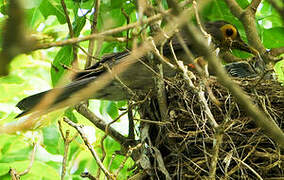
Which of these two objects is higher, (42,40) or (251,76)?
(42,40)

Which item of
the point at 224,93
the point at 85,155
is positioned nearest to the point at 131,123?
the point at 224,93

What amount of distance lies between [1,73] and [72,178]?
423 centimetres

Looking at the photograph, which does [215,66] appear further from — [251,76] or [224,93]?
[251,76]

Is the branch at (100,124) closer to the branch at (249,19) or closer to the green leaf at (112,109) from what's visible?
the green leaf at (112,109)

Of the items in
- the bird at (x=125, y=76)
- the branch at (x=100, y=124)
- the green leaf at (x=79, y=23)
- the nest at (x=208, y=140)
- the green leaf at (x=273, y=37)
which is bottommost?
the nest at (x=208, y=140)

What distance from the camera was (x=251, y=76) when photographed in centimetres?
415

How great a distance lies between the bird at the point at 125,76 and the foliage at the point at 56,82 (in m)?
0.15

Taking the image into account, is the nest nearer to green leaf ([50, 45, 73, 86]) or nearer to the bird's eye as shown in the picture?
green leaf ([50, 45, 73, 86])

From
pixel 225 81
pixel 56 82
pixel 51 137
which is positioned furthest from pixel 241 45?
pixel 225 81

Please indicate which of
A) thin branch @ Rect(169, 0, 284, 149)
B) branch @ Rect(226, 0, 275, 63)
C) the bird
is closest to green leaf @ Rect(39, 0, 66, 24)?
the bird

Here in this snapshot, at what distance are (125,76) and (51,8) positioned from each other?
114 centimetres

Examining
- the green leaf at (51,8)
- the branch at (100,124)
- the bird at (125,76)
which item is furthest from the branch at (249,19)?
the green leaf at (51,8)

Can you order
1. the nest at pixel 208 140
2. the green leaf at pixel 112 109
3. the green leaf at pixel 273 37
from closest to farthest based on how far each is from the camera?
the nest at pixel 208 140 → the green leaf at pixel 273 37 → the green leaf at pixel 112 109

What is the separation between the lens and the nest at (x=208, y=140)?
318 cm
